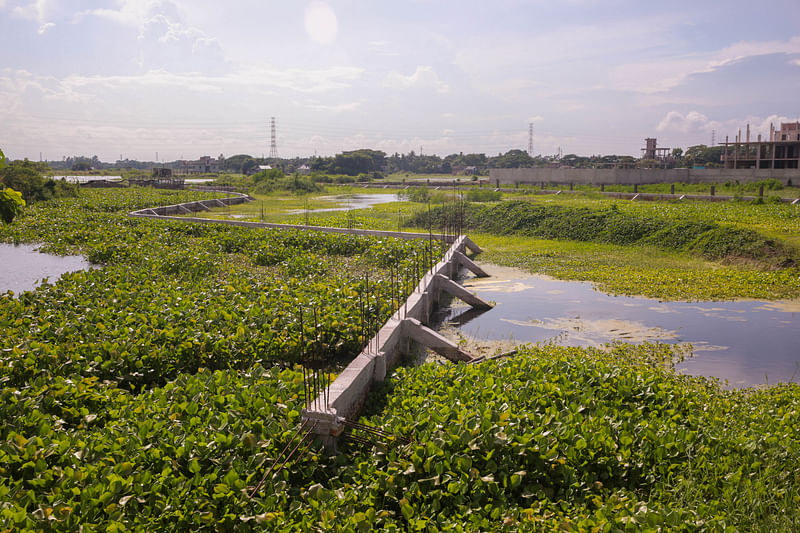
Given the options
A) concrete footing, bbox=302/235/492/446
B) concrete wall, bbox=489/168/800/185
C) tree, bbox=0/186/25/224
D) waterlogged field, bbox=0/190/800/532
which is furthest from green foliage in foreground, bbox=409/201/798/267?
concrete wall, bbox=489/168/800/185

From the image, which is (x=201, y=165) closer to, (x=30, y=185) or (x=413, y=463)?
(x=30, y=185)

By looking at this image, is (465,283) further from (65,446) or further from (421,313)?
(65,446)

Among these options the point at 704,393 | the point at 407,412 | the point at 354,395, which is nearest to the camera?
the point at 407,412

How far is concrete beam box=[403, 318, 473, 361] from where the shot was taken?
28.2 ft

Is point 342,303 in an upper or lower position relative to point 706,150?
lower

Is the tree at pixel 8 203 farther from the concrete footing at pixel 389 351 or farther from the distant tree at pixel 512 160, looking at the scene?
the distant tree at pixel 512 160

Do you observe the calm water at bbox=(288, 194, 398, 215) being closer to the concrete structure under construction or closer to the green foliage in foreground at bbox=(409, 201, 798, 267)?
the green foliage in foreground at bbox=(409, 201, 798, 267)

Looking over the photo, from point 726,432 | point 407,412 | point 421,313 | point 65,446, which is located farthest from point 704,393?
point 65,446

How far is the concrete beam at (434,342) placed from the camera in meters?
8.60

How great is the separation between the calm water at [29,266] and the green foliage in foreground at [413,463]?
956 cm

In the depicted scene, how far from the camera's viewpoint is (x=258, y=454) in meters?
4.70

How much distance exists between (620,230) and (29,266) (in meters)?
18.7

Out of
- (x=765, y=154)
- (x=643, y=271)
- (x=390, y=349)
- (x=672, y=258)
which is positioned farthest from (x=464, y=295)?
(x=765, y=154)

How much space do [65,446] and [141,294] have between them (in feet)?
18.5
